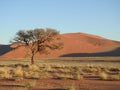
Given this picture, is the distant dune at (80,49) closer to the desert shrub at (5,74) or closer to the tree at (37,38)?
the tree at (37,38)

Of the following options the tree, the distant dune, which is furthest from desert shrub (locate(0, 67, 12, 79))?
the distant dune

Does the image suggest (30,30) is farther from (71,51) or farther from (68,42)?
(68,42)

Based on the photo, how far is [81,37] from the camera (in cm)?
13125

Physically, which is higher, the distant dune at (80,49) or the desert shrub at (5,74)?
the distant dune at (80,49)

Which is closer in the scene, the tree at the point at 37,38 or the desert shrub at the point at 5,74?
the desert shrub at the point at 5,74

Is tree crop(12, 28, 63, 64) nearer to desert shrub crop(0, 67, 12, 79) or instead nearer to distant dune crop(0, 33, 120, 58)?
desert shrub crop(0, 67, 12, 79)

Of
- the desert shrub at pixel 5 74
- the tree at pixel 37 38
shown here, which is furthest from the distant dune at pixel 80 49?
the desert shrub at pixel 5 74

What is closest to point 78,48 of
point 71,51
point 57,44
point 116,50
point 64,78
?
point 71,51

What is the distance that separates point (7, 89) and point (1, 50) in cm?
11335

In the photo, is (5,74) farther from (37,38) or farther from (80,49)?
(80,49)

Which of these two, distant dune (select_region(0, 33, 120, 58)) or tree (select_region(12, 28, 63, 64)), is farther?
distant dune (select_region(0, 33, 120, 58))

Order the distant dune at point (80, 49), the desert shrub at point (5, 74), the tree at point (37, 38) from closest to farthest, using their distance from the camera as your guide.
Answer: the desert shrub at point (5, 74) < the tree at point (37, 38) < the distant dune at point (80, 49)

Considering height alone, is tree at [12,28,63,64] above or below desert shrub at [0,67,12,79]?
above

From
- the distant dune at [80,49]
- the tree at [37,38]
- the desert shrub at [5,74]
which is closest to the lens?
the desert shrub at [5,74]
